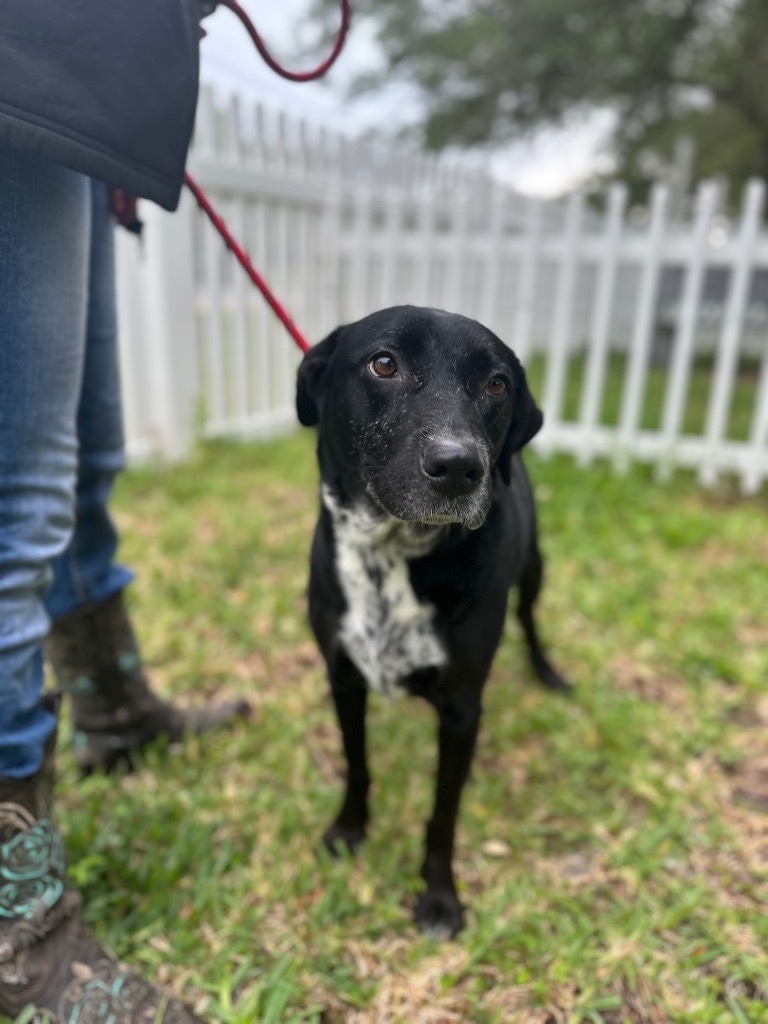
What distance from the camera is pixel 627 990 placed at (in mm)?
1565

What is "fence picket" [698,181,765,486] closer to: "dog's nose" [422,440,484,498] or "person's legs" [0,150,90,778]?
"dog's nose" [422,440,484,498]

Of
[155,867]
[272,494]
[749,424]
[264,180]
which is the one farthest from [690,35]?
[155,867]

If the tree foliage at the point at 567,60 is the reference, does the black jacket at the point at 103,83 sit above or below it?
below

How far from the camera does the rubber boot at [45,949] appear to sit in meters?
1.35

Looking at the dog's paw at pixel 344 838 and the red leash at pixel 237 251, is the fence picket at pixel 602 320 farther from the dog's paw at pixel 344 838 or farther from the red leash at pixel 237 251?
the red leash at pixel 237 251

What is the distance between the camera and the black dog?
4.16 feet

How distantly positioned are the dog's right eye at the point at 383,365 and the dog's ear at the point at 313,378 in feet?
0.59

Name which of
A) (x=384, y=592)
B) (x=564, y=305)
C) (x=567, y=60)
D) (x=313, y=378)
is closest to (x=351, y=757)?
(x=384, y=592)

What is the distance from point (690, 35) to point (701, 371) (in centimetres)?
467

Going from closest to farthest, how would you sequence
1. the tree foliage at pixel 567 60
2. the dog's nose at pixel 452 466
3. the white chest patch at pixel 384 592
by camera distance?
the dog's nose at pixel 452 466
the white chest patch at pixel 384 592
the tree foliage at pixel 567 60

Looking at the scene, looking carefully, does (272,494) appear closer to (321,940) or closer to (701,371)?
(321,940)

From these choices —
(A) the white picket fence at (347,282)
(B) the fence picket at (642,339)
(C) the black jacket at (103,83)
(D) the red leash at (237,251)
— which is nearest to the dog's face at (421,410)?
(D) the red leash at (237,251)

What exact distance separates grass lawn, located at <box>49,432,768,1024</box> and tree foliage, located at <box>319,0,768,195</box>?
331 inches

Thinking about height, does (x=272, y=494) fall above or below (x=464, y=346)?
below
